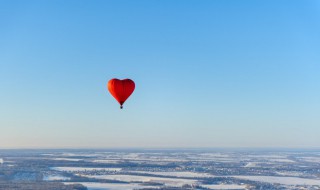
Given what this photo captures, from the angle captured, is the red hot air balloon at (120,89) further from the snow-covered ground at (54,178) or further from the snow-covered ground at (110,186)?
the snow-covered ground at (54,178)

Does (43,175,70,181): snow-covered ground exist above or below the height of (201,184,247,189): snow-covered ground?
above

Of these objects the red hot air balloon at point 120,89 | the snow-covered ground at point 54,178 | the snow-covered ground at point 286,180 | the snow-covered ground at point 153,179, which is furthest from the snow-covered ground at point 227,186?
the red hot air balloon at point 120,89

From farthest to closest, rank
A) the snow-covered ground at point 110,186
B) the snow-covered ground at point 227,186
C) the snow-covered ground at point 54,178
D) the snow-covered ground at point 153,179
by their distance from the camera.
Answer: the snow-covered ground at point 54,178, the snow-covered ground at point 153,179, the snow-covered ground at point 227,186, the snow-covered ground at point 110,186

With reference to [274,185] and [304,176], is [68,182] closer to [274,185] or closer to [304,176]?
[274,185]

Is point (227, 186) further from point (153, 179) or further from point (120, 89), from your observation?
point (120, 89)

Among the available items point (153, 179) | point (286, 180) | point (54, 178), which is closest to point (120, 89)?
point (153, 179)

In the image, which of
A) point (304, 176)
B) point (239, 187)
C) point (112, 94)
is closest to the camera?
point (112, 94)

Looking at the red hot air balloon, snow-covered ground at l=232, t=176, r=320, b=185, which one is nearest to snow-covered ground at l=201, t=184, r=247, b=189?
snow-covered ground at l=232, t=176, r=320, b=185

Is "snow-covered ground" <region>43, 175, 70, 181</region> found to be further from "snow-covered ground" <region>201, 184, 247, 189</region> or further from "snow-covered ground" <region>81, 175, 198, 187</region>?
"snow-covered ground" <region>201, 184, 247, 189</region>

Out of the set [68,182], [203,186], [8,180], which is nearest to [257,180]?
[203,186]
